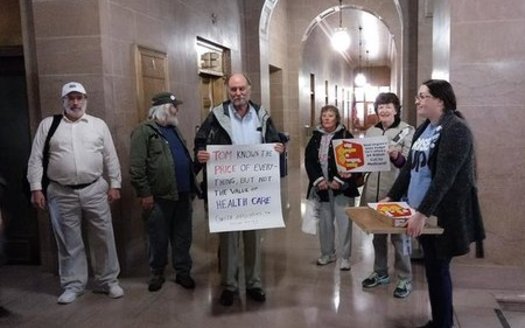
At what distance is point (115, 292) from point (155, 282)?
0.28 metres

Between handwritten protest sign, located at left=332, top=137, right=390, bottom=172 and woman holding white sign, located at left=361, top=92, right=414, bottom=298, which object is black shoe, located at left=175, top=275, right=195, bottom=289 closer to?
woman holding white sign, located at left=361, top=92, right=414, bottom=298

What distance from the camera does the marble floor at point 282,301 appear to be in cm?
296

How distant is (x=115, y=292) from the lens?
11.2 ft

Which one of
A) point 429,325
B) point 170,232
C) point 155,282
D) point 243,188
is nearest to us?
point 429,325

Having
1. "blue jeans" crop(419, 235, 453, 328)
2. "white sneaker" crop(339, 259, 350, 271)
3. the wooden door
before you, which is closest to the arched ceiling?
the wooden door

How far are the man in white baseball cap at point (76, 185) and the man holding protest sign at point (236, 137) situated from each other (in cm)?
73

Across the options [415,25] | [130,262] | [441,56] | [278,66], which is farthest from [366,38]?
[130,262]

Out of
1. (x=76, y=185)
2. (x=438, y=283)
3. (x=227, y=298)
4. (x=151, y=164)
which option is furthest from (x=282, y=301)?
(x=76, y=185)

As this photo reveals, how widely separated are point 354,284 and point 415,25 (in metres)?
5.40

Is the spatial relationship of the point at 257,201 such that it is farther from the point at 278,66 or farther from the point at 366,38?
the point at 366,38

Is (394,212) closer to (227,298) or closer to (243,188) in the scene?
(243,188)

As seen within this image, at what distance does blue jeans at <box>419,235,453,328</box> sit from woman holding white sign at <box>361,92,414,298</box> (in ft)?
2.06

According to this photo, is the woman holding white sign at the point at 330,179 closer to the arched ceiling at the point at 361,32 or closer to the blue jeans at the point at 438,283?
the blue jeans at the point at 438,283

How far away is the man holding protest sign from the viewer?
3.08m
